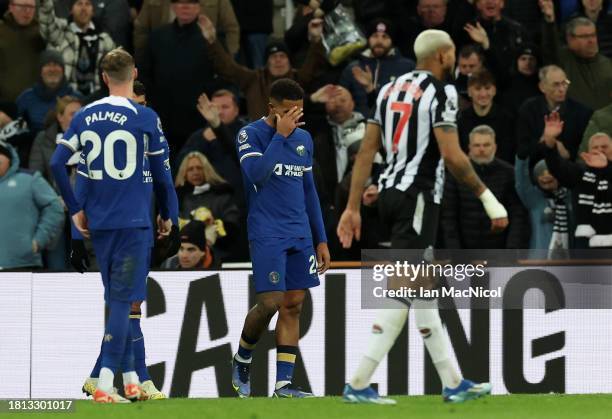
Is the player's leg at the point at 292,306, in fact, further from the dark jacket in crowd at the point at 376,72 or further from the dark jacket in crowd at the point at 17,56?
the dark jacket in crowd at the point at 17,56

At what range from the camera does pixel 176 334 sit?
14375 millimetres

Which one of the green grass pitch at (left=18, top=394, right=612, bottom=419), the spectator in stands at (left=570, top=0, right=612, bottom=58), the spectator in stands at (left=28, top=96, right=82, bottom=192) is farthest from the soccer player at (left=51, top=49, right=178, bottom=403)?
the spectator in stands at (left=570, top=0, right=612, bottom=58)

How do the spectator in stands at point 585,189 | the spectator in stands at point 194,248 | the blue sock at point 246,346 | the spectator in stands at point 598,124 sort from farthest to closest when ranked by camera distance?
the spectator in stands at point 598,124 < the spectator in stands at point 585,189 < the spectator in stands at point 194,248 < the blue sock at point 246,346

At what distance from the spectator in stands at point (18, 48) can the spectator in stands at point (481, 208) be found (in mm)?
5100

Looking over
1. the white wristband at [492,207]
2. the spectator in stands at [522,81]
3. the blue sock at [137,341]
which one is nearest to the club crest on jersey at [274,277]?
the blue sock at [137,341]

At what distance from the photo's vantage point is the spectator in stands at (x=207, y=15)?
17.7 meters

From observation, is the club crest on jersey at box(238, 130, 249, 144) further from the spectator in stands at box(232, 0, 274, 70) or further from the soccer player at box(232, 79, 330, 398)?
the spectator in stands at box(232, 0, 274, 70)

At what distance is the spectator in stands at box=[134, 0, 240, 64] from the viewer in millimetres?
17734

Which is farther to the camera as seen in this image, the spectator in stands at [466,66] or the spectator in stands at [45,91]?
the spectator in stands at [466,66]

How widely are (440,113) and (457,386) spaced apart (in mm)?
1855

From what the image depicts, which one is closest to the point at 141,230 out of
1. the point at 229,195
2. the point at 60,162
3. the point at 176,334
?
the point at 60,162

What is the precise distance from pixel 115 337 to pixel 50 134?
21.0ft

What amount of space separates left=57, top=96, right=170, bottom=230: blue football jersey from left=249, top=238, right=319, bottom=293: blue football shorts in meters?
1.33

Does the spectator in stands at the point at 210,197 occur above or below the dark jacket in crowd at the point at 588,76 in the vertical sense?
below
